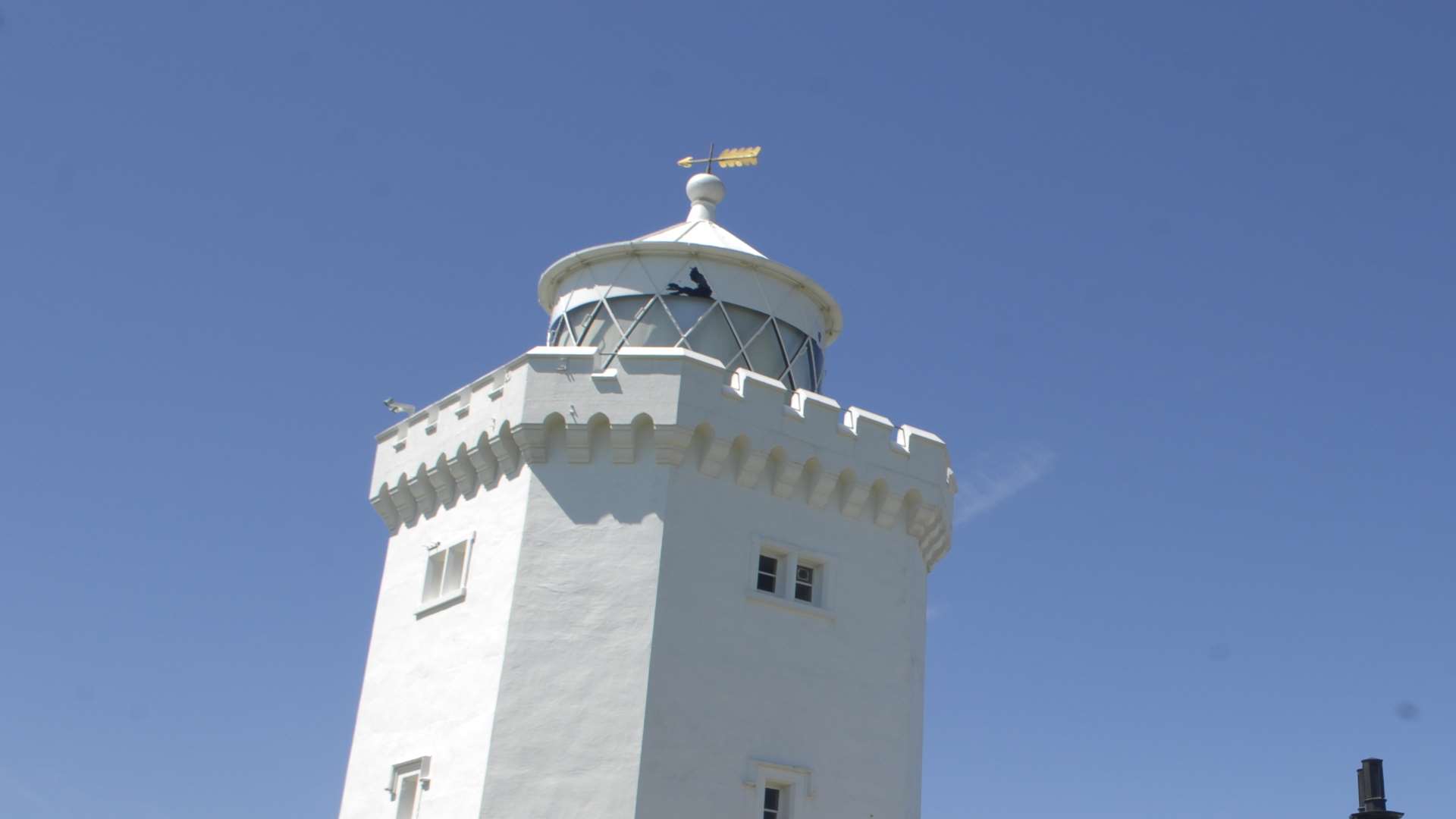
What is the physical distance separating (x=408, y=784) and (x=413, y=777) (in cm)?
13

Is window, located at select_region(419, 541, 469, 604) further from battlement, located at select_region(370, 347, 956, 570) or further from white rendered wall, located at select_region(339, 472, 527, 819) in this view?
battlement, located at select_region(370, 347, 956, 570)

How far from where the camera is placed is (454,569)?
1938 centimetres

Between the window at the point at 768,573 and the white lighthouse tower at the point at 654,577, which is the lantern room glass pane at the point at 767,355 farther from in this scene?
the window at the point at 768,573

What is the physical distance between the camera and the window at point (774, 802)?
18188 mm

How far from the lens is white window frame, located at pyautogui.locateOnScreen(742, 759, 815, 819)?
1795cm

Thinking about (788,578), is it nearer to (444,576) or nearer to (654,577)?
(654,577)

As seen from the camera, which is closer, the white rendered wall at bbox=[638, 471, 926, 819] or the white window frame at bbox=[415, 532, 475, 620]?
the white rendered wall at bbox=[638, 471, 926, 819]

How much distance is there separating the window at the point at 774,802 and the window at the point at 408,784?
377cm

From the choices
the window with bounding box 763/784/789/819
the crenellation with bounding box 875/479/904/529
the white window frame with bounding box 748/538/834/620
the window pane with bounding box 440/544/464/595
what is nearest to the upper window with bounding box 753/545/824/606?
the white window frame with bounding box 748/538/834/620

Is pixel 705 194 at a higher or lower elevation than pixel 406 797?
higher

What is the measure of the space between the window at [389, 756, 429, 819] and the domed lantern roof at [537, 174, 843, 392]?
5.28 m

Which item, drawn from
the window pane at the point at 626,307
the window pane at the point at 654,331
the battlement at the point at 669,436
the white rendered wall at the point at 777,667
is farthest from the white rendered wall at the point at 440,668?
the window pane at the point at 626,307

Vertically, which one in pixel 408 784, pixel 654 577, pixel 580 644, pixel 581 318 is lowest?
pixel 408 784

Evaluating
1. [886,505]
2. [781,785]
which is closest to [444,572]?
[781,785]
